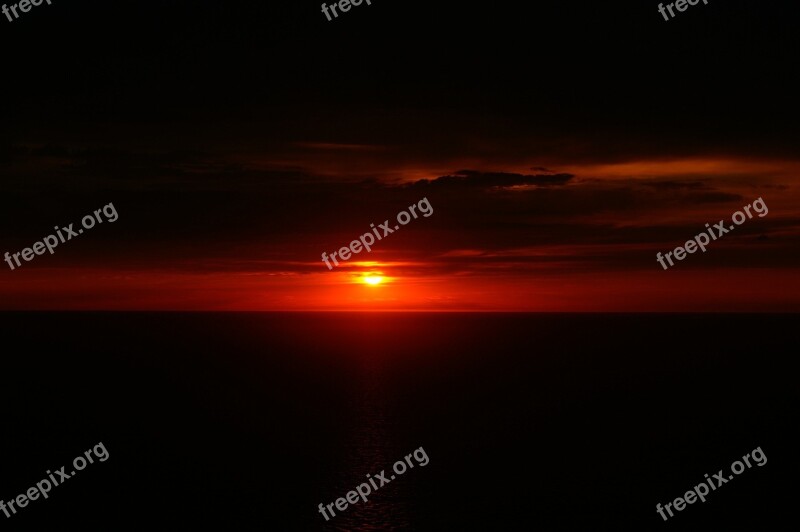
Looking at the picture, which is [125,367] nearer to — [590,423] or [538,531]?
[590,423]

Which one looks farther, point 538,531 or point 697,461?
point 697,461

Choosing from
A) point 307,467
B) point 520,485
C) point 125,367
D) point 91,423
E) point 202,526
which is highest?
point 125,367

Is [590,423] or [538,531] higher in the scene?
[590,423]

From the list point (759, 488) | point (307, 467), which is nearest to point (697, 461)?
point (759, 488)

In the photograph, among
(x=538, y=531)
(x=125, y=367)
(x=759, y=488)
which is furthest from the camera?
(x=125, y=367)

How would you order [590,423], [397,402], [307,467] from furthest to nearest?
[397,402] < [590,423] < [307,467]

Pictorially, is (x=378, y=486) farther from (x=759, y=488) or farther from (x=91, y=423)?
(x=91, y=423)
